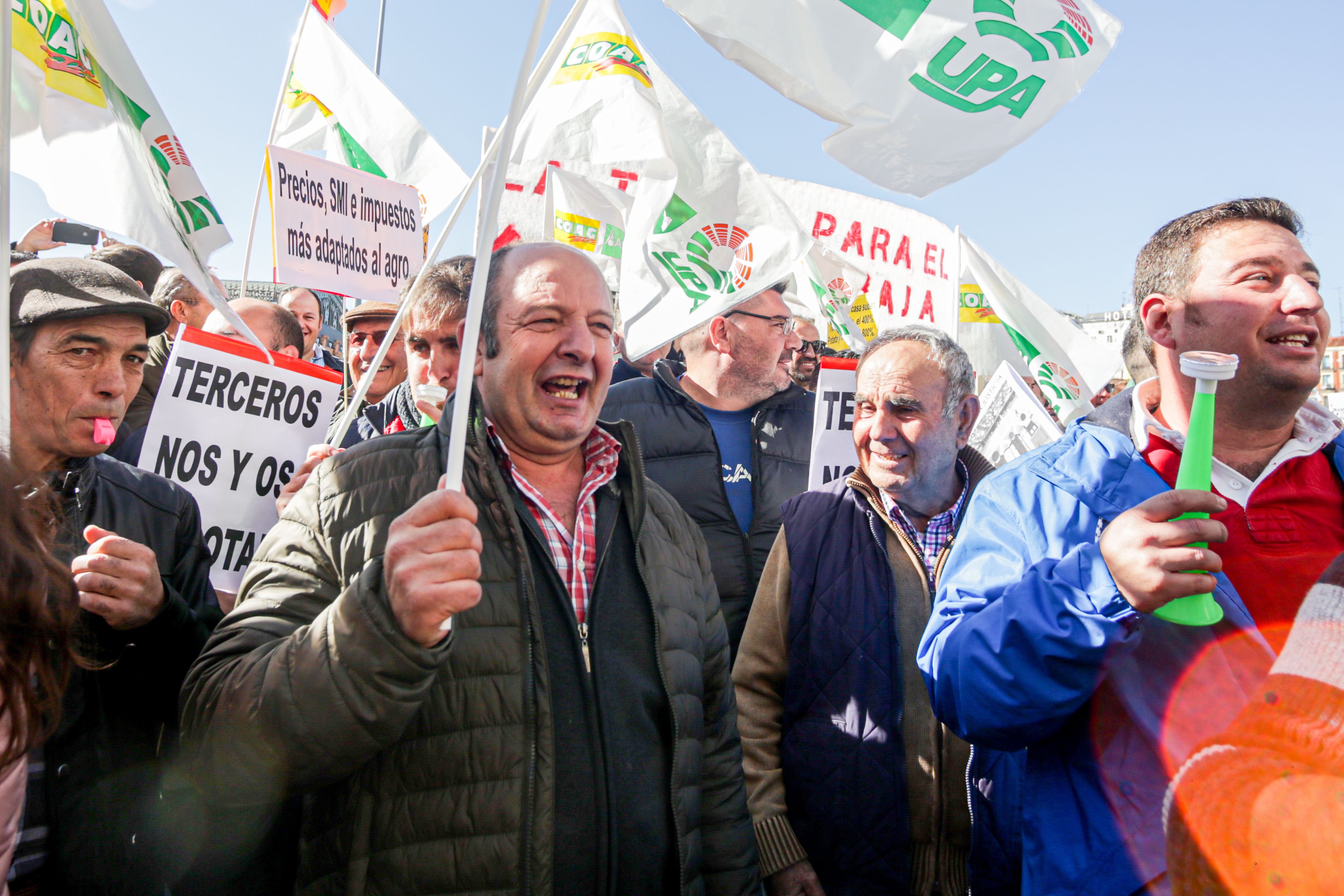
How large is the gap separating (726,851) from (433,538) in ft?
3.99

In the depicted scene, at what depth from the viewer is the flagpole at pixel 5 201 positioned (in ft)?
4.86

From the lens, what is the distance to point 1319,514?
6.26ft

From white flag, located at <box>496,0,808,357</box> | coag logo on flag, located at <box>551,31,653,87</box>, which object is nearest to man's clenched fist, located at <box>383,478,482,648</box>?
white flag, located at <box>496,0,808,357</box>

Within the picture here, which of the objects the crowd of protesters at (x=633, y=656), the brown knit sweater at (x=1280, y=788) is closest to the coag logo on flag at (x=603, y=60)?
the crowd of protesters at (x=633, y=656)

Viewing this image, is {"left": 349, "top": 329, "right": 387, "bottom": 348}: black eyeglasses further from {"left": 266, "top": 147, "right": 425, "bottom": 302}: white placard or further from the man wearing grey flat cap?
the man wearing grey flat cap

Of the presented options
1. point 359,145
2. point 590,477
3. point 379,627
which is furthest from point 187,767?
point 359,145

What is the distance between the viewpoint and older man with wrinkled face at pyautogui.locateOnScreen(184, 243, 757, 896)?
1.49 metres

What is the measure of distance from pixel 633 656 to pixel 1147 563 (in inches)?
40.8

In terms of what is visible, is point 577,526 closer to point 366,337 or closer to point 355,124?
point 366,337

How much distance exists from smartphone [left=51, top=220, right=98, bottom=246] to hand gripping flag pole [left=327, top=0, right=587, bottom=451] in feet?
13.8

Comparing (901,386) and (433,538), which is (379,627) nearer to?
(433,538)

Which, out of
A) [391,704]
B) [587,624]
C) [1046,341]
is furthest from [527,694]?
[1046,341]

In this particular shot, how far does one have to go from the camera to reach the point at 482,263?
4.65ft

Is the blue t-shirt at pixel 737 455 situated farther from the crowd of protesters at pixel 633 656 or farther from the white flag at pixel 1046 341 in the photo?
the white flag at pixel 1046 341
